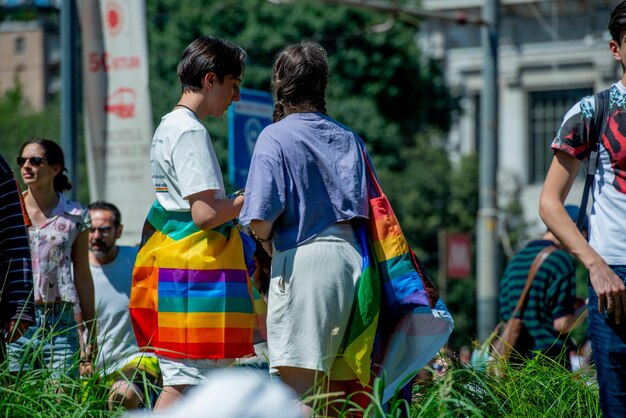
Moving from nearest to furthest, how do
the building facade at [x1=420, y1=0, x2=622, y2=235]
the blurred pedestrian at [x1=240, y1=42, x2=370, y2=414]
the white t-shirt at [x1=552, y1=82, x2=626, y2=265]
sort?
the white t-shirt at [x1=552, y1=82, x2=626, y2=265], the blurred pedestrian at [x1=240, y1=42, x2=370, y2=414], the building facade at [x1=420, y1=0, x2=622, y2=235]

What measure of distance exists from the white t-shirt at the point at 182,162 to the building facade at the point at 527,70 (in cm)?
3827

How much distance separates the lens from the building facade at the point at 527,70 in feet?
142

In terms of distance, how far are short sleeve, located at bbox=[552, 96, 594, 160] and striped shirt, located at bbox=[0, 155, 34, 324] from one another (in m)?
2.04

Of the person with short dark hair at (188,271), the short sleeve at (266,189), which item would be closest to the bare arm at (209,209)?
the person with short dark hair at (188,271)

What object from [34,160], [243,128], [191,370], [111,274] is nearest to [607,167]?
[191,370]

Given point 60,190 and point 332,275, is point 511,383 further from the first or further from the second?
point 60,190

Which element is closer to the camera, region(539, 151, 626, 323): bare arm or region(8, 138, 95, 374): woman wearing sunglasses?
region(539, 151, 626, 323): bare arm

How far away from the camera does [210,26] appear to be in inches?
1320

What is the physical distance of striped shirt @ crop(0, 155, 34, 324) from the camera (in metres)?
4.94

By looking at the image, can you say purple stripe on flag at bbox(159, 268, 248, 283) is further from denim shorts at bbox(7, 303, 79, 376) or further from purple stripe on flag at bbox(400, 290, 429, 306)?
purple stripe on flag at bbox(400, 290, 429, 306)

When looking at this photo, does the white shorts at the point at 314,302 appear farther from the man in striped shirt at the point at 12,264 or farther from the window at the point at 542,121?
the window at the point at 542,121

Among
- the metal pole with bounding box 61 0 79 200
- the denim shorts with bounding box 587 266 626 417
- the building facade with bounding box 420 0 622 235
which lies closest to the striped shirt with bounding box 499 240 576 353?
the denim shorts with bounding box 587 266 626 417

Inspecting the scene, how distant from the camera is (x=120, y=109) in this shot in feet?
31.4

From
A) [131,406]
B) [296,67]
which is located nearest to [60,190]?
[131,406]
